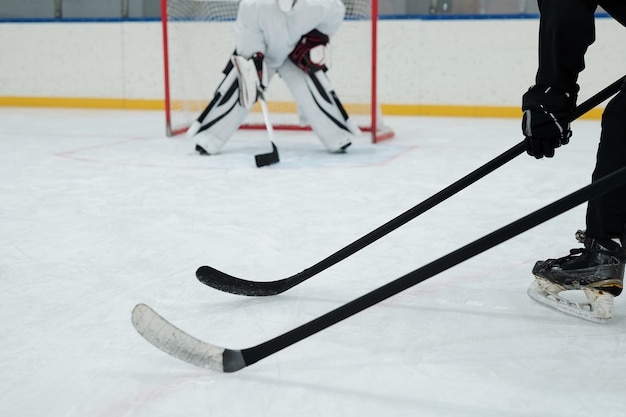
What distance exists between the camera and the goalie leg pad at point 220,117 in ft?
12.7

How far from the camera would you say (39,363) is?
121 cm

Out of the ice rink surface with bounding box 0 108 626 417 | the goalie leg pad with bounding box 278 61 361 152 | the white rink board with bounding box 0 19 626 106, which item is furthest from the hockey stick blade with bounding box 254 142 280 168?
the white rink board with bounding box 0 19 626 106

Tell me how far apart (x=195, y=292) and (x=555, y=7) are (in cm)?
95

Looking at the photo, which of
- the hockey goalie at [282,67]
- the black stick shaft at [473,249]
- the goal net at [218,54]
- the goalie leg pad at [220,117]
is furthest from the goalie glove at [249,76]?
the black stick shaft at [473,249]

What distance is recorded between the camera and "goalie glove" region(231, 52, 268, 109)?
3.56m

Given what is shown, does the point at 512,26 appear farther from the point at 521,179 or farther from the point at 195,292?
the point at 195,292

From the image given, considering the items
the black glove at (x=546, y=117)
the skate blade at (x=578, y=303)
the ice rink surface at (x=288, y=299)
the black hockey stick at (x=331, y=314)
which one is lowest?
the ice rink surface at (x=288, y=299)

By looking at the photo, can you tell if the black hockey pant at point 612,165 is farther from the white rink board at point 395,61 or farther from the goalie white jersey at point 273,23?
the white rink board at point 395,61

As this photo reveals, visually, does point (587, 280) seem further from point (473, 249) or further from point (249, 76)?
point (249, 76)

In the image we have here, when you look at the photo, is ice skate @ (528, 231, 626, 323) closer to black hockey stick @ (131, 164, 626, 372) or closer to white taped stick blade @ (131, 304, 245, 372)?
black hockey stick @ (131, 164, 626, 372)

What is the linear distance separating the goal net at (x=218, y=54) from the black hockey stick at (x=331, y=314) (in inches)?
136

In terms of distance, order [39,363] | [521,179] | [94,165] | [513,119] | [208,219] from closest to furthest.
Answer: [39,363]
[208,219]
[521,179]
[94,165]
[513,119]

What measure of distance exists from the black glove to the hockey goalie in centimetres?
241

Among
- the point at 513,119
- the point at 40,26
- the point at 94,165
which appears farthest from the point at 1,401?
the point at 40,26
